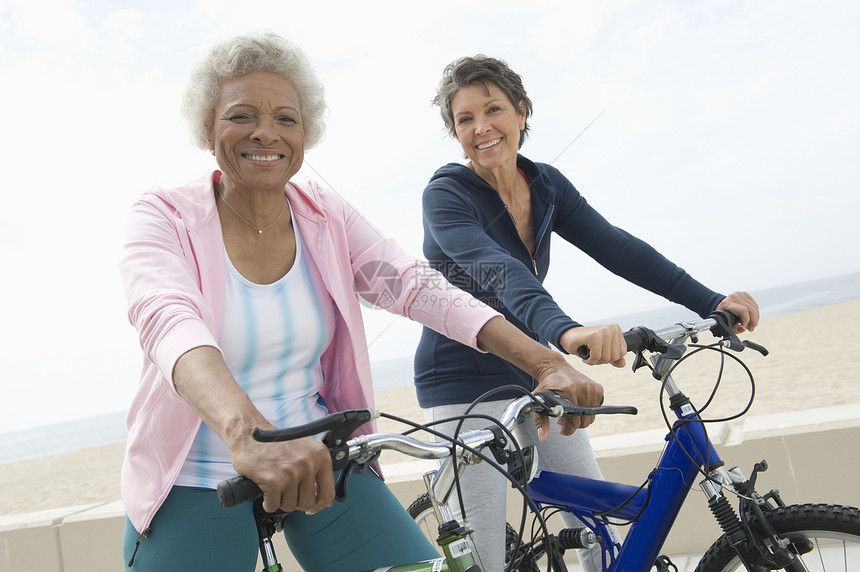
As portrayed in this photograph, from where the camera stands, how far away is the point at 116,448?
22344 mm

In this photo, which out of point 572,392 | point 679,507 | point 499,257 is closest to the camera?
point 572,392

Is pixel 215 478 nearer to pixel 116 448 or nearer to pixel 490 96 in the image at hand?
pixel 490 96

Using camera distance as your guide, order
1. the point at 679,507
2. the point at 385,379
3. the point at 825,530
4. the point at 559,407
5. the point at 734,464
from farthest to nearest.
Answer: the point at 385,379
the point at 734,464
the point at 679,507
the point at 825,530
the point at 559,407

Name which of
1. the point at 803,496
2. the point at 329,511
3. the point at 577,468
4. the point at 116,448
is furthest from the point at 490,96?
the point at 116,448

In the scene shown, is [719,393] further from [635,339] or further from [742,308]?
[635,339]

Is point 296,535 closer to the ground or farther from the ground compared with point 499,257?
closer to the ground

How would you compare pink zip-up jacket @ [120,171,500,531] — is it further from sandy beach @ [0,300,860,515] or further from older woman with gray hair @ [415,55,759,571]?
sandy beach @ [0,300,860,515]

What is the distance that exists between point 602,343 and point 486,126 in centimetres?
111

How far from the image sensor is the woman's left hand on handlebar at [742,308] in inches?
82.4

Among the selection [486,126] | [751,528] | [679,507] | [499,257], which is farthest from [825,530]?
[486,126]

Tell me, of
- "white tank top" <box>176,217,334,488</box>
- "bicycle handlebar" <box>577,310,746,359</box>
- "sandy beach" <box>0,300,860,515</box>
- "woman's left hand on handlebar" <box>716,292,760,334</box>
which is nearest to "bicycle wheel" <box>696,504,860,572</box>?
"bicycle handlebar" <box>577,310,746,359</box>

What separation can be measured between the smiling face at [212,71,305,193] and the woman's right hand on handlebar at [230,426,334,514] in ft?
2.73

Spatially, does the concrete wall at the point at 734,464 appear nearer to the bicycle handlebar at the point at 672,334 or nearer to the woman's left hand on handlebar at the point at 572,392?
Result: the bicycle handlebar at the point at 672,334

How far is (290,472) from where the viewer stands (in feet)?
3.19
